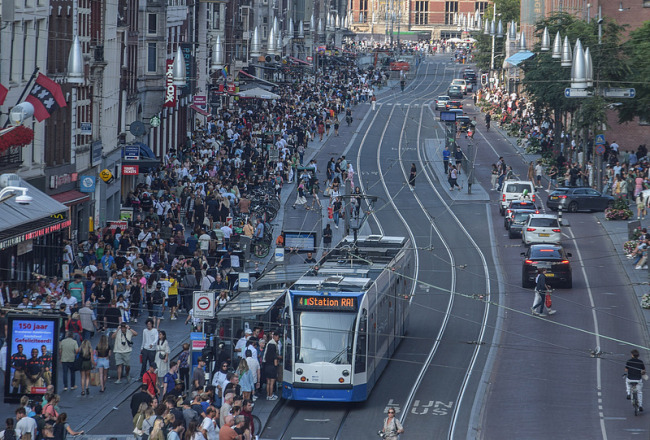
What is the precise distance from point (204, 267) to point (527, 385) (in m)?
12.3

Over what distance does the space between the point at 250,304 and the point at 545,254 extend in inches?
636

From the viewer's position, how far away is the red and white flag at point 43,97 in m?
37.4

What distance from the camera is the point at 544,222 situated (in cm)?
5512

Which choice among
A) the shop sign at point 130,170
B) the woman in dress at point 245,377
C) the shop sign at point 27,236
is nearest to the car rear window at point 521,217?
the shop sign at point 130,170

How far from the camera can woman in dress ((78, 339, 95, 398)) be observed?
31812 mm

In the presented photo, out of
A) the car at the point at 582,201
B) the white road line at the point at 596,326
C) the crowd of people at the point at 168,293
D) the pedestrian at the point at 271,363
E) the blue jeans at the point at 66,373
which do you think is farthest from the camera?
the car at the point at 582,201

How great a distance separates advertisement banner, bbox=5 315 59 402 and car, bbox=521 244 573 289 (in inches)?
909

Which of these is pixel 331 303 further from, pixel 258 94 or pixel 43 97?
pixel 258 94

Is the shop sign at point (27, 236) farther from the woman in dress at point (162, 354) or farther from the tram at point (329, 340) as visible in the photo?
the tram at point (329, 340)

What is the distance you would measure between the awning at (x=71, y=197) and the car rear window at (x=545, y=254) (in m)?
16.5

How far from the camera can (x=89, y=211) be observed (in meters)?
52.0

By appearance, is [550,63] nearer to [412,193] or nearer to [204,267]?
[412,193]

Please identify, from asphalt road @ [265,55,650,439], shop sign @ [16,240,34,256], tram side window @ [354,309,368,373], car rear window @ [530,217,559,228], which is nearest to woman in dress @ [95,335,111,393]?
asphalt road @ [265,55,650,439]

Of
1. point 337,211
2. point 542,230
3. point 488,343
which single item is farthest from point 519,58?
point 488,343
